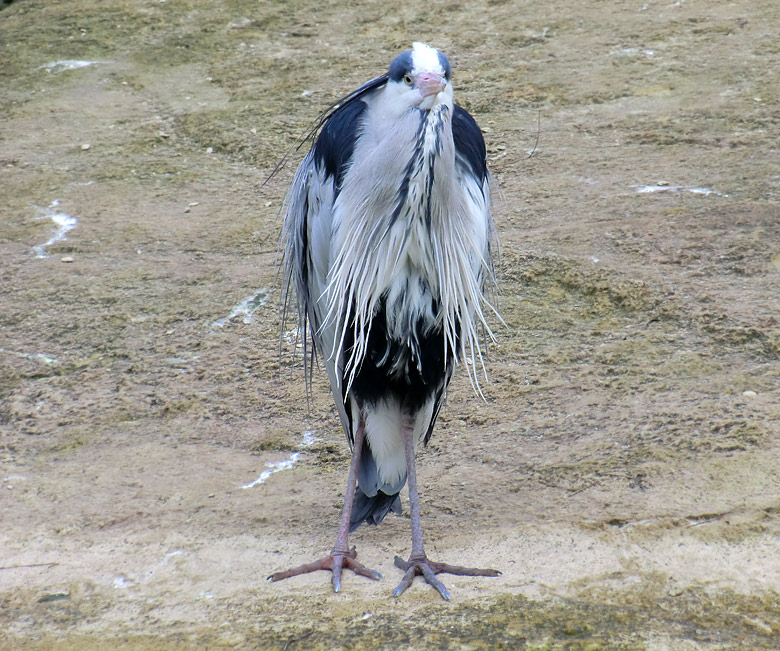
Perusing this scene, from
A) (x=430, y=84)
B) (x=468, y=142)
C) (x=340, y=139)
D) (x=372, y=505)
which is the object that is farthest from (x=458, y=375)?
(x=430, y=84)

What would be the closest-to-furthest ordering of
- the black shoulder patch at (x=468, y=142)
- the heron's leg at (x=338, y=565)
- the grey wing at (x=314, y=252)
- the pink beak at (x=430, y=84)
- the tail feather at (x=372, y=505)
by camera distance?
1. the pink beak at (x=430, y=84)
2. the heron's leg at (x=338, y=565)
3. the black shoulder patch at (x=468, y=142)
4. the grey wing at (x=314, y=252)
5. the tail feather at (x=372, y=505)

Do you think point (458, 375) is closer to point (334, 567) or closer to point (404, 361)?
point (404, 361)

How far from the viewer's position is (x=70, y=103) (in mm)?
7777

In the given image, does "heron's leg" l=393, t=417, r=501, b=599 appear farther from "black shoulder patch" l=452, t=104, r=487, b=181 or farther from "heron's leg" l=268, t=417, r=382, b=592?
"black shoulder patch" l=452, t=104, r=487, b=181

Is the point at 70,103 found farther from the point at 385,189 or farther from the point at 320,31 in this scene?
the point at 385,189

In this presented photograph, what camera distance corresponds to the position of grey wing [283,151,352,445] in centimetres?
323

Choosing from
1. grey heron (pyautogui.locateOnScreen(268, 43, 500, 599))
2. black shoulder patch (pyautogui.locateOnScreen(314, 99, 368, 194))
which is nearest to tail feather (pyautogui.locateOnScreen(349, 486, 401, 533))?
grey heron (pyautogui.locateOnScreen(268, 43, 500, 599))

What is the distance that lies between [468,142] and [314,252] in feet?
2.20

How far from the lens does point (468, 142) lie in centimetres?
314

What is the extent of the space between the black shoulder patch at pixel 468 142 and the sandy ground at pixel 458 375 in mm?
1265

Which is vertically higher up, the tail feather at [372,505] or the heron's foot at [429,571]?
the heron's foot at [429,571]

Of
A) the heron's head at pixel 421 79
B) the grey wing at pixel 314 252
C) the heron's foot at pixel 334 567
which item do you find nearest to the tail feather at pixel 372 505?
the grey wing at pixel 314 252

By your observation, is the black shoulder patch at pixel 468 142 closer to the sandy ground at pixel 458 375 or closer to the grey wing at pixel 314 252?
the grey wing at pixel 314 252

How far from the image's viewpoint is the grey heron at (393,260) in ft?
9.28
